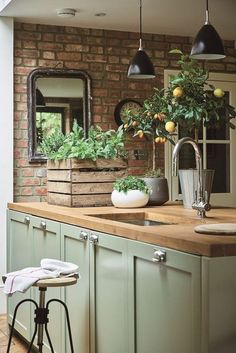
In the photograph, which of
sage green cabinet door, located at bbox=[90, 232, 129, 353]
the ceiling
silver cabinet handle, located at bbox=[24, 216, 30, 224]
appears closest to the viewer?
sage green cabinet door, located at bbox=[90, 232, 129, 353]

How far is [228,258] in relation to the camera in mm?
1984

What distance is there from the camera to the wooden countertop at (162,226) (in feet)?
6.60

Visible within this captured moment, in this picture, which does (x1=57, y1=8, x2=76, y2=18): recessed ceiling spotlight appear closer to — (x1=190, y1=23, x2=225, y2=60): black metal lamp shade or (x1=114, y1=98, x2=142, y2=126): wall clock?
(x1=114, y1=98, x2=142, y2=126): wall clock

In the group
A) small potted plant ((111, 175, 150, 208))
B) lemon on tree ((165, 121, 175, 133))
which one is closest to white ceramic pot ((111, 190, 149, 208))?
small potted plant ((111, 175, 150, 208))

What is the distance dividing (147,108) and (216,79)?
2.24m

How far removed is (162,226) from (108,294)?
1.32 ft

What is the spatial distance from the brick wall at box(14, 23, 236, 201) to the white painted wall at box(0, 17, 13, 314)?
90 mm

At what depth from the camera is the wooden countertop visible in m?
2.01

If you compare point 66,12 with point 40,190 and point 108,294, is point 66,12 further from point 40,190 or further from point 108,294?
point 108,294

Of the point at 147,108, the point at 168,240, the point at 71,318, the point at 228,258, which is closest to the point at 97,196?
the point at 147,108

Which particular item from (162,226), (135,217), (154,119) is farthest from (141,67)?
(162,226)

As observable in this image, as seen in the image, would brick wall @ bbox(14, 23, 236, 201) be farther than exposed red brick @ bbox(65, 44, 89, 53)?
No

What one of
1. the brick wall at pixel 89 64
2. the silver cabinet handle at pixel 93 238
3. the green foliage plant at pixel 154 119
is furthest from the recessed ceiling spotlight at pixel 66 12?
the silver cabinet handle at pixel 93 238

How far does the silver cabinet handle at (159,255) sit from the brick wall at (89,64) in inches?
117
